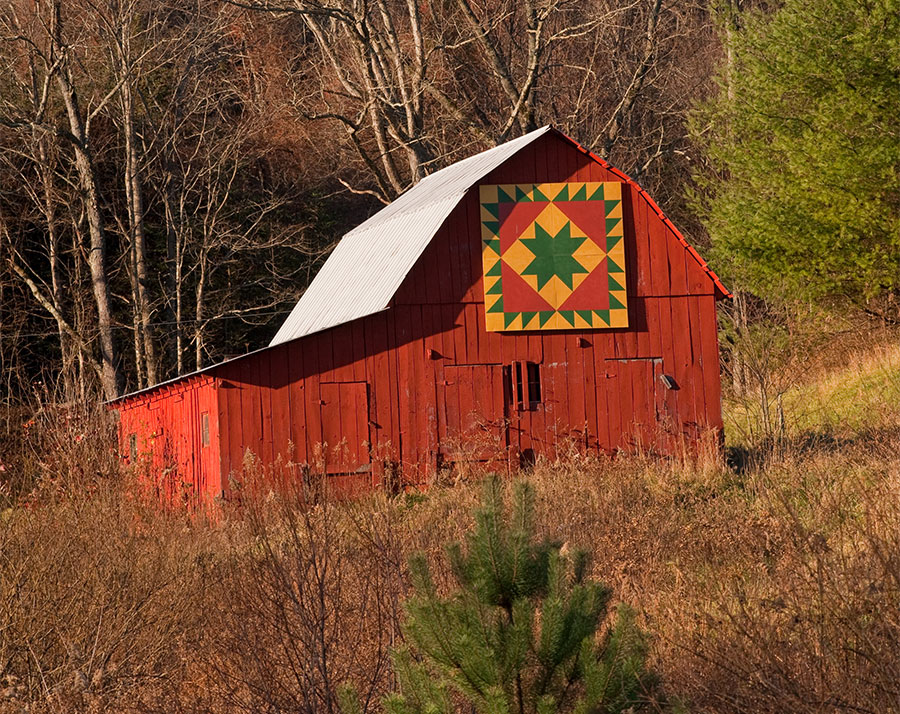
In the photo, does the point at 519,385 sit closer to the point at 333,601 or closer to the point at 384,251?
the point at 384,251

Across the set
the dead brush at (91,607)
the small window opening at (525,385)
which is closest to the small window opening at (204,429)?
the small window opening at (525,385)

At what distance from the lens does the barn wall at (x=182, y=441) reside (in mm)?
18109

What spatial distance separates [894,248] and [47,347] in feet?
65.6

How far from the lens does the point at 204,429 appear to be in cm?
1877

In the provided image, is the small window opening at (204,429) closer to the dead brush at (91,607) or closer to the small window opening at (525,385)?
the small window opening at (525,385)

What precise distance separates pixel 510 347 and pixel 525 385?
0.60 m

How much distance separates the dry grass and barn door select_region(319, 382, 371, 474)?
5040mm

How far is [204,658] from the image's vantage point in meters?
8.43

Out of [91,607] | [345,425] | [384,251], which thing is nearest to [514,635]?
[91,607]

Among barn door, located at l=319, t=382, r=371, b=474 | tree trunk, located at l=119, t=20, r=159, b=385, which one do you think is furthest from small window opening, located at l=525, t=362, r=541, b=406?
tree trunk, located at l=119, t=20, r=159, b=385

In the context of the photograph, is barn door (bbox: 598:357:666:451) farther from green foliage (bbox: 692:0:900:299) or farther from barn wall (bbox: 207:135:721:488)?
green foliage (bbox: 692:0:900:299)

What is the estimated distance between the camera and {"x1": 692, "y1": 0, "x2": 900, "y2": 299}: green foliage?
23797mm

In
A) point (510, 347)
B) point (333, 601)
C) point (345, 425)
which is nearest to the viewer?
point (333, 601)

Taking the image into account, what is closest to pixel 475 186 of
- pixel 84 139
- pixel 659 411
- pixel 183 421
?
pixel 659 411
